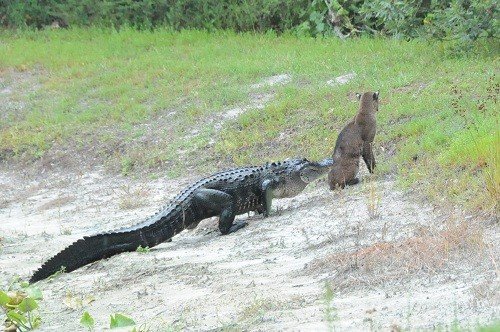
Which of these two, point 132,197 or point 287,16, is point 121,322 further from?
point 287,16

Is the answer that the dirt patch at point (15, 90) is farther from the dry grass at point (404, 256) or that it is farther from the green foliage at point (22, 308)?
the dry grass at point (404, 256)

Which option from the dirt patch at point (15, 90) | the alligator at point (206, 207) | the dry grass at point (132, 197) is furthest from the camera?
the dirt patch at point (15, 90)

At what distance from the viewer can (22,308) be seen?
7.54 metres

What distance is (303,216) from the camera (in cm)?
1032

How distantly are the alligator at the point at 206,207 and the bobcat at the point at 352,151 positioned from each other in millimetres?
148

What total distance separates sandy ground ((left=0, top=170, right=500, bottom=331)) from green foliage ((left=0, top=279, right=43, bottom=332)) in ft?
0.56

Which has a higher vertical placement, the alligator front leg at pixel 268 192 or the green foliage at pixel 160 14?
the alligator front leg at pixel 268 192

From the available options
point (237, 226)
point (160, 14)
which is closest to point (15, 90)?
point (160, 14)

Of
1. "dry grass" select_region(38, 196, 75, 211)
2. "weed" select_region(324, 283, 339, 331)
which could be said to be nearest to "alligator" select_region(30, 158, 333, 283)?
"dry grass" select_region(38, 196, 75, 211)

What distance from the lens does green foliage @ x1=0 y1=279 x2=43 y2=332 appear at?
24.7 ft

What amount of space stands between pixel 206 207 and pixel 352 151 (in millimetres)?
1709

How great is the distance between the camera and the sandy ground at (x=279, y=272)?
22.2 feet

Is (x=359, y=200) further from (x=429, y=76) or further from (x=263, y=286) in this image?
(x=429, y=76)

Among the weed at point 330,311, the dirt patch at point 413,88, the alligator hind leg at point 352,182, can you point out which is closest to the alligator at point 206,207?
the alligator hind leg at point 352,182
